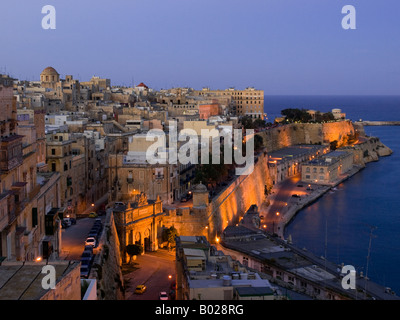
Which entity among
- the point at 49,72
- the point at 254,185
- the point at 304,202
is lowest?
the point at 304,202

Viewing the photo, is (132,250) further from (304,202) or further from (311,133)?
(311,133)

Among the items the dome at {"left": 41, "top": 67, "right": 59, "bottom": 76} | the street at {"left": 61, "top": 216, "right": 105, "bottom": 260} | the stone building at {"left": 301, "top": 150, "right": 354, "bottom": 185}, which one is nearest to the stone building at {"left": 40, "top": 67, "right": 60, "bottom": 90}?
the dome at {"left": 41, "top": 67, "right": 59, "bottom": 76}

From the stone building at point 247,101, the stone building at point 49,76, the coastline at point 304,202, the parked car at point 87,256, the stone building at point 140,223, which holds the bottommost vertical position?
the coastline at point 304,202

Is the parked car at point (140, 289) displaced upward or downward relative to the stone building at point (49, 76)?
downward

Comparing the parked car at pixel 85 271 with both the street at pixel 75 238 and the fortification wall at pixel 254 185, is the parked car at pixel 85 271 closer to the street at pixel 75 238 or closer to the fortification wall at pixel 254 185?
the street at pixel 75 238

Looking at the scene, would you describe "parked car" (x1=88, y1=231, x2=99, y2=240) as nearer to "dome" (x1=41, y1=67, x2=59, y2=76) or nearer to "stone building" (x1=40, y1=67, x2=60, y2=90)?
"stone building" (x1=40, y1=67, x2=60, y2=90)

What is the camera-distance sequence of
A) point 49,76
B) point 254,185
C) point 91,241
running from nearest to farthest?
point 91,241
point 254,185
point 49,76

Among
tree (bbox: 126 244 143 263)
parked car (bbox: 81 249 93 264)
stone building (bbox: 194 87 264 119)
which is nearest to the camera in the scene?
parked car (bbox: 81 249 93 264)

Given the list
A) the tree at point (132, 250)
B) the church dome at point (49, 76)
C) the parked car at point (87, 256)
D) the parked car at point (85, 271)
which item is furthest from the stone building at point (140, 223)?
the church dome at point (49, 76)

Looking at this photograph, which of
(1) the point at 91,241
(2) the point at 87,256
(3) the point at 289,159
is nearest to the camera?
(2) the point at 87,256

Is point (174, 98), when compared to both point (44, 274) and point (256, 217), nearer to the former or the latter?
point (256, 217)

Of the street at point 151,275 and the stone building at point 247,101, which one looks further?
the stone building at point 247,101

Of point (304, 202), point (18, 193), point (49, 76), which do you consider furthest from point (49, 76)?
point (18, 193)
